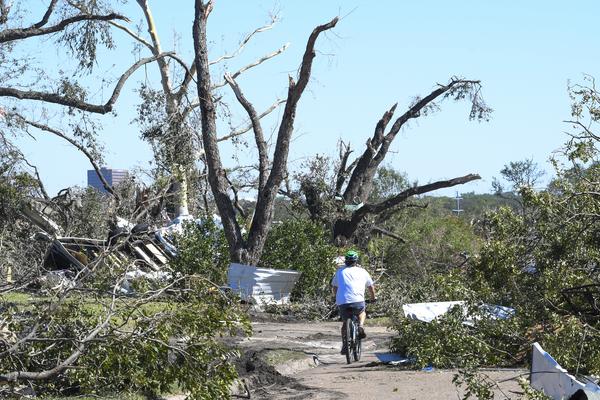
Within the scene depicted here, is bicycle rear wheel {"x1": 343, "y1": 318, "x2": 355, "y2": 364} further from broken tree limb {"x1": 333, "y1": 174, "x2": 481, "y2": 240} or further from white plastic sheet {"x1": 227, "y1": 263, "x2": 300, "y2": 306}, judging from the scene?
broken tree limb {"x1": 333, "y1": 174, "x2": 481, "y2": 240}

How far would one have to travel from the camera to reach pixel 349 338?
1491cm

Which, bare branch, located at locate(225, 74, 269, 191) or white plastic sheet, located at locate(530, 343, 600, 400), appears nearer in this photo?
white plastic sheet, located at locate(530, 343, 600, 400)

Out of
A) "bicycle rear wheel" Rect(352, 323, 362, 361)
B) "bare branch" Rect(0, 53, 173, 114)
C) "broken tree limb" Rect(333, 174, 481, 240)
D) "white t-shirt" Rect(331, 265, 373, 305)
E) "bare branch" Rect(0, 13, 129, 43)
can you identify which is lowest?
"bicycle rear wheel" Rect(352, 323, 362, 361)

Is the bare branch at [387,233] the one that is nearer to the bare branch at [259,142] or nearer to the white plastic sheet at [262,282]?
the bare branch at [259,142]

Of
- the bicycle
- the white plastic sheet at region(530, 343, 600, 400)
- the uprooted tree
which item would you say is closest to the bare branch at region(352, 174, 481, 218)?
the uprooted tree

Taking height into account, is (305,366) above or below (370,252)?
below

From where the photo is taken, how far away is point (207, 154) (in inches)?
981

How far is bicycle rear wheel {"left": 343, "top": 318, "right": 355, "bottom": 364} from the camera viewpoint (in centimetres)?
Result: 1484

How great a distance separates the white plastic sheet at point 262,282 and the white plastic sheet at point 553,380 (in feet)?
44.0

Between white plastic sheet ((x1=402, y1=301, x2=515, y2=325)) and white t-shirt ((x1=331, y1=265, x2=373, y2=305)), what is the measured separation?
932 mm

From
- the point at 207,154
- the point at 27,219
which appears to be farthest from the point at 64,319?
the point at 27,219

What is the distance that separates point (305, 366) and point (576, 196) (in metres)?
4.36

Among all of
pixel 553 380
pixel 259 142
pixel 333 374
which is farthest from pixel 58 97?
pixel 553 380

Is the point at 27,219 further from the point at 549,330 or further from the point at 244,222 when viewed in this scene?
the point at 549,330
